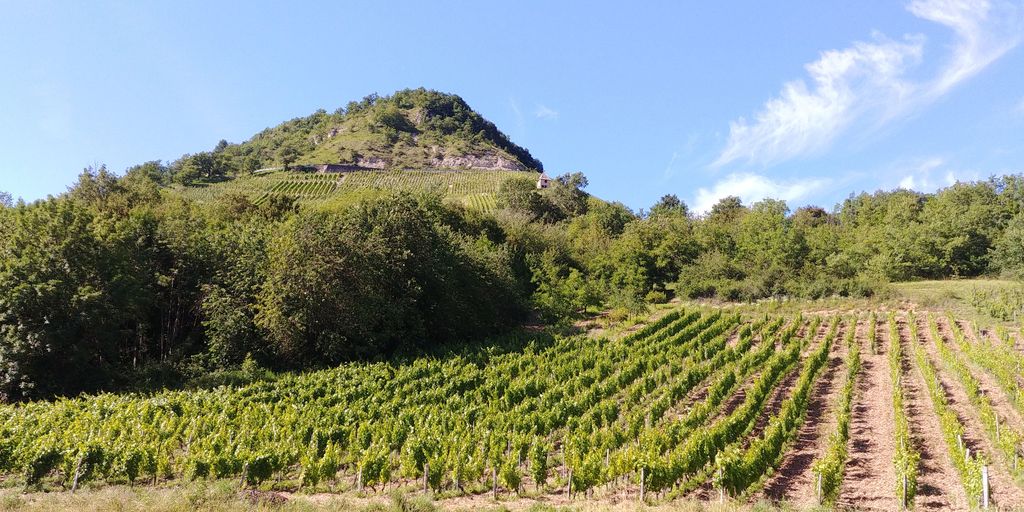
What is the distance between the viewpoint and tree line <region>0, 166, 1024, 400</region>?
69.2 feet

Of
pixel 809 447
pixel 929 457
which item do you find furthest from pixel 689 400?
pixel 929 457

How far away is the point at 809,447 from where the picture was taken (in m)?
15.3

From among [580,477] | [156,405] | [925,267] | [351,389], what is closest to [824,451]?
[580,477]

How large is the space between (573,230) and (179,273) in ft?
141

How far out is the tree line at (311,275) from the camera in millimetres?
21078

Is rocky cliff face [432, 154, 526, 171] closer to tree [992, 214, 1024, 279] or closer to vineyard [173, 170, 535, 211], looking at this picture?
vineyard [173, 170, 535, 211]

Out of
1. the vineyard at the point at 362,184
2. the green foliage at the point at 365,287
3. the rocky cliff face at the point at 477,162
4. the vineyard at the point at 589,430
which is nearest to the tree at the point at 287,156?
the vineyard at the point at 362,184

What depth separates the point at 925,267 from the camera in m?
47.6

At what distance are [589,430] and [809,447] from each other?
21.2 ft

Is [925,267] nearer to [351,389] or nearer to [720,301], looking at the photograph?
[720,301]

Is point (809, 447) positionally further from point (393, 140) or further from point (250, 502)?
point (393, 140)

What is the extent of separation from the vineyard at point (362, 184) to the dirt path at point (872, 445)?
51.9 metres

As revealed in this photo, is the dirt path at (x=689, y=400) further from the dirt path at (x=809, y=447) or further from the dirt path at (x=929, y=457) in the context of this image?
the dirt path at (x=929, y=457)

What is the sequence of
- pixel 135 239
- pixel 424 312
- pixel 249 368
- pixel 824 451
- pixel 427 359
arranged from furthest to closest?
pixel 424 312
pixel 135 239
pixel 427 359
pixel 249 368
pixel 824 451
